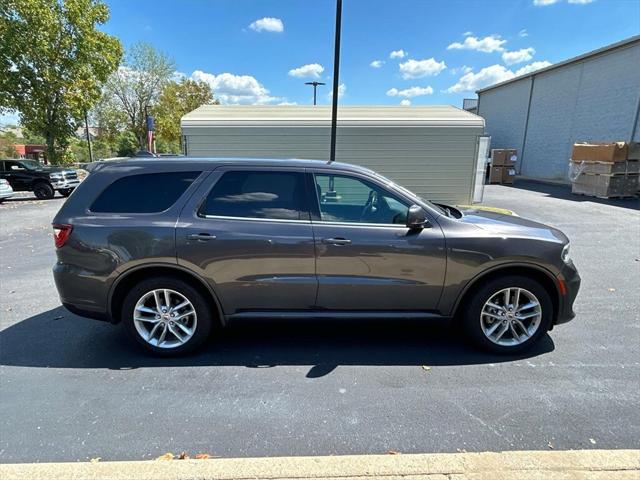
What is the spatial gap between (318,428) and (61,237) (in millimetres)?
2634

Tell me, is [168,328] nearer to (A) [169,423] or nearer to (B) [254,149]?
(A) [169,423]

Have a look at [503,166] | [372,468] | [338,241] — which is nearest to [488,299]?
[338,241]

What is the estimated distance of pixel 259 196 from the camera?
3.34 meters

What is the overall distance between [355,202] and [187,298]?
172 centimetres

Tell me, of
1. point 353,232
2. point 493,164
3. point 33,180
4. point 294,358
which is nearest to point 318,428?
point 294,358

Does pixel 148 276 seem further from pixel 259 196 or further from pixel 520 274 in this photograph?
pixel 520 274

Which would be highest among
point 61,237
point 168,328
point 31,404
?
point 61,237

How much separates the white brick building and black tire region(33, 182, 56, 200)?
25793 millimetres

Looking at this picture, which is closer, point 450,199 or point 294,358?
point 294,358

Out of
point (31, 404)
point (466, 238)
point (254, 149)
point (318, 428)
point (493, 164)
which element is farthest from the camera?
point (493, 164)

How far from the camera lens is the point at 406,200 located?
3.29 meters

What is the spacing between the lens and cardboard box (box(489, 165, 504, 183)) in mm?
22172

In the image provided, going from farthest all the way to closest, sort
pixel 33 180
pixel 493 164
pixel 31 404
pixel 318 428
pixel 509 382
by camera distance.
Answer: pixel 493 164 < pixel 33 180 < pixel 509 382 < pixel 31 404 < pixel 318 428

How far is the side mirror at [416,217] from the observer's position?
3.10 m
